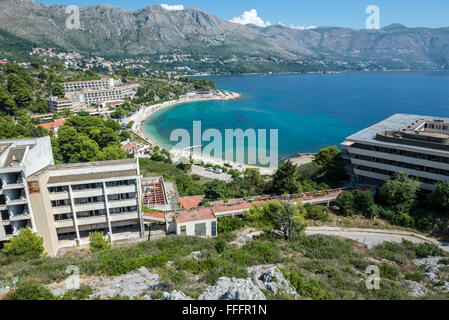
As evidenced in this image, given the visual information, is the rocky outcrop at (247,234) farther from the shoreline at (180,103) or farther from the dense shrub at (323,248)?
the shoreline at (180,103)

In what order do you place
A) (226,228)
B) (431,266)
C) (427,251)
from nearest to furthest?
Result: (431,266)
(427,251)
(226,228)

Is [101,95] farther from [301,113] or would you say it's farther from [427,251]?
[427,251]

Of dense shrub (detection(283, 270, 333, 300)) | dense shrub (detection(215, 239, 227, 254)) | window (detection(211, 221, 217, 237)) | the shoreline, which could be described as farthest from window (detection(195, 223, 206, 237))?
the shoreline

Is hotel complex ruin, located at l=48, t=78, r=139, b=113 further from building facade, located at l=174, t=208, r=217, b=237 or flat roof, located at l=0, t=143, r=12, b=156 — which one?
building facade, located at l=174, t=208, r=217, b=237

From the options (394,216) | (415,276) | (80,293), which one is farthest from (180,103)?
(80,293)

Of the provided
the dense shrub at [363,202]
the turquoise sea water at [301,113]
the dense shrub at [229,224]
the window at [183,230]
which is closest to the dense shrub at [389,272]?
the dense shrub at [229,224]
